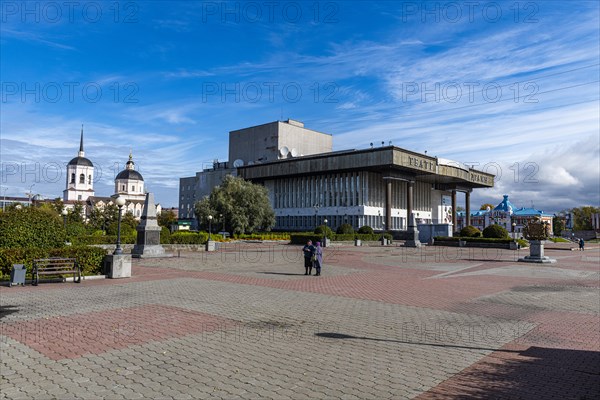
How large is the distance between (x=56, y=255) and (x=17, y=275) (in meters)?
1.78

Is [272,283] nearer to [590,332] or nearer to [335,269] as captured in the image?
[335,269]

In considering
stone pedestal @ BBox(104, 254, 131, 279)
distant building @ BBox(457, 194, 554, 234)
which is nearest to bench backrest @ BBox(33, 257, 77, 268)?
stone pedestal @ BBox(104, 254, 131, 279)

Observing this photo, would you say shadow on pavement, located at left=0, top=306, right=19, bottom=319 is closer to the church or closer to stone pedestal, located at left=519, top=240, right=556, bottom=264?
stone pedestal, located at left=519, top=240, right=556, bottom=264

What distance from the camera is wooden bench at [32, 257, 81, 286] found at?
46.7 feet

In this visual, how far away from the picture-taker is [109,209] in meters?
68.2

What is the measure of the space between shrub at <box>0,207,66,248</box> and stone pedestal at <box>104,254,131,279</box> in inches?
108

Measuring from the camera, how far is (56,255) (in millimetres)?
15359

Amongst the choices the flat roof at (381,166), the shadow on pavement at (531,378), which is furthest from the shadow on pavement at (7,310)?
the flat roof at (381,166)

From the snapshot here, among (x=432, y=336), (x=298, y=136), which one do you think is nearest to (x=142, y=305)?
(x=432, y=336)

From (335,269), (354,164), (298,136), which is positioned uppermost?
(298,136)

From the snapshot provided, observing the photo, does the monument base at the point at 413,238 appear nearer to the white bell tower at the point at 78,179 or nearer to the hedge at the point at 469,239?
the hedge at the point at 469,239

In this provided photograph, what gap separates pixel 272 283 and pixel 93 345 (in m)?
8.67

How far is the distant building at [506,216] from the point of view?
117 meters

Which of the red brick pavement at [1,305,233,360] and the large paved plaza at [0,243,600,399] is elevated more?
the red brick pavement at [1,305,233,360]
